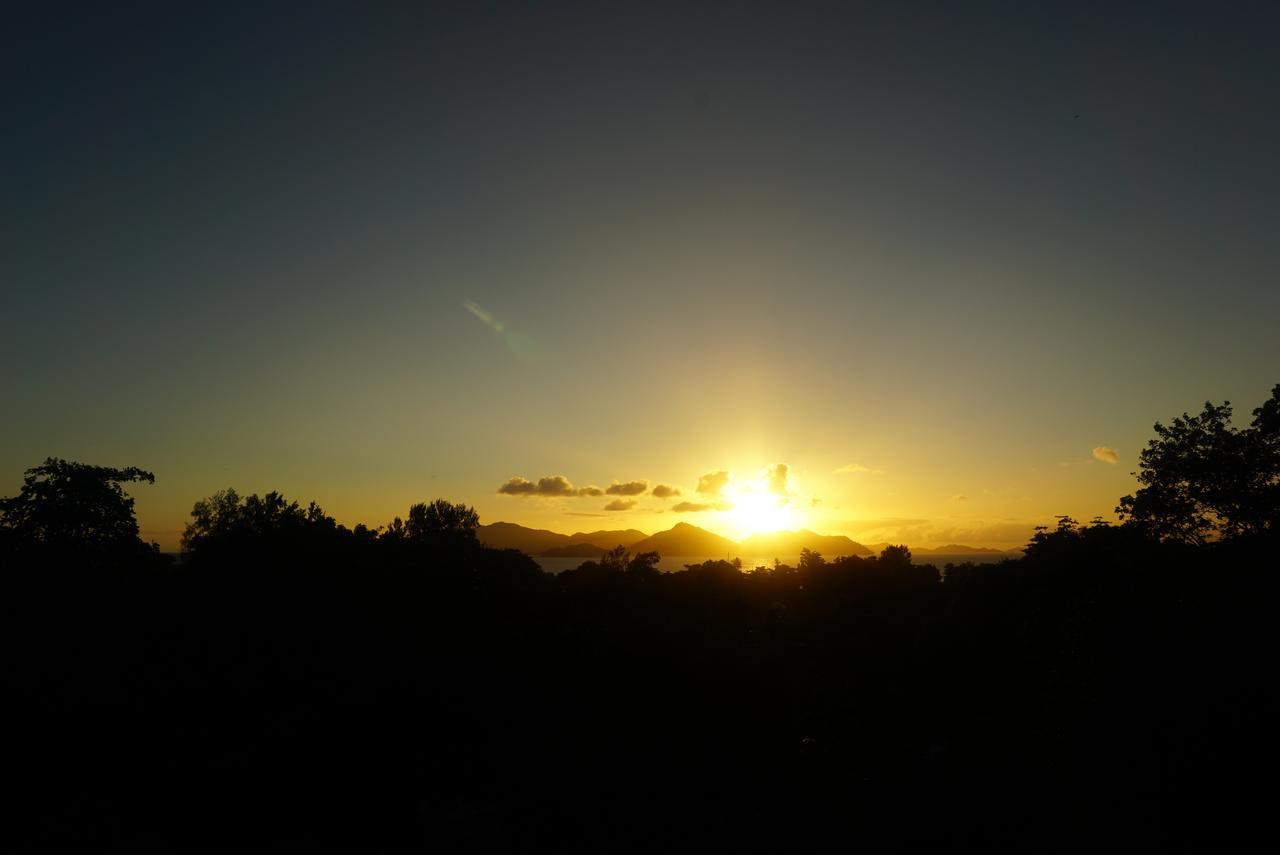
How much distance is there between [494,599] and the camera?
46.9 metres

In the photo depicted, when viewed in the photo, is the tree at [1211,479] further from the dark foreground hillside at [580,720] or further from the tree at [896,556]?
the tree at [896,556]

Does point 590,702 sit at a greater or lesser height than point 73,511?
lesser

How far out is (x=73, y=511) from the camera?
145 ft

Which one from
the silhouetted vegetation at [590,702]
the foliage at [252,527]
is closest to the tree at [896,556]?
the silhouetted vegetation at [590,702]

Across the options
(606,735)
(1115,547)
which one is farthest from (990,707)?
(606,735)

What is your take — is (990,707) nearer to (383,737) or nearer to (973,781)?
(973,781)

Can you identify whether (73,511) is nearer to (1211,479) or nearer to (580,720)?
(580,720)

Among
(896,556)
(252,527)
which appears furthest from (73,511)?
(896,556)

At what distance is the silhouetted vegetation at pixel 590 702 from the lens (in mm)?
22938

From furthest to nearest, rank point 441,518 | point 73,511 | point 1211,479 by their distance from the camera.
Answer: point 441,518, point 73,511, point 1211,479

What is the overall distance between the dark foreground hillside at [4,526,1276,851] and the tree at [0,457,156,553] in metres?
A: 4.33

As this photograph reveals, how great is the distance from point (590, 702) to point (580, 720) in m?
1.99

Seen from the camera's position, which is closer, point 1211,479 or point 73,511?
point 1211,479

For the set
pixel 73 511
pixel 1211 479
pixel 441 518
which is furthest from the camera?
pixel 441 518
